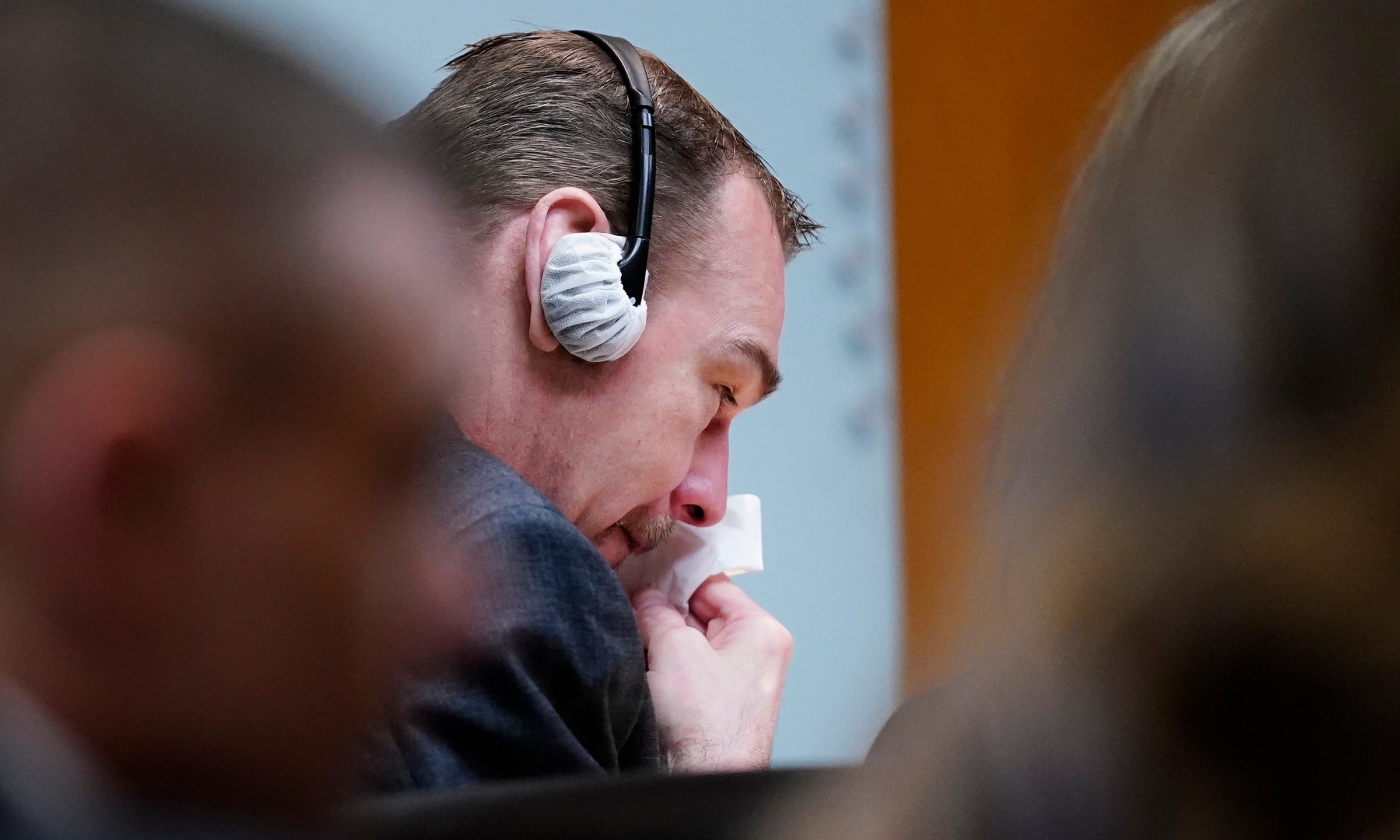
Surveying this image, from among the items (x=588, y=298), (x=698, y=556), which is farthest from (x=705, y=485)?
(x=588, y=298)

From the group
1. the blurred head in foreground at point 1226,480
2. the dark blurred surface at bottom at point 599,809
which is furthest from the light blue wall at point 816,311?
the blurred head in foreground at point 1226,480

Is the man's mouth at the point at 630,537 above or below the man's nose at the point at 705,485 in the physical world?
below

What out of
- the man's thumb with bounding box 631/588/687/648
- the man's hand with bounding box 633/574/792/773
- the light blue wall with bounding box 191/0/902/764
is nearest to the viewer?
the man's hand with bounding box 633/574/792/773

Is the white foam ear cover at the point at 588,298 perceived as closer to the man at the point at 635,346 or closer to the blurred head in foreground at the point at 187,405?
the man at the point at 635,346

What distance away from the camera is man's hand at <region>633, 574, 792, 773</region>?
132 centimetres

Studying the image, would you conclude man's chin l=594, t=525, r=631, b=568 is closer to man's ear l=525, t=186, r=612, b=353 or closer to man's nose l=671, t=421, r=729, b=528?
man's nose l=671, t=421, r=729, b=528

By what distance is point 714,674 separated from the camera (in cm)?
139

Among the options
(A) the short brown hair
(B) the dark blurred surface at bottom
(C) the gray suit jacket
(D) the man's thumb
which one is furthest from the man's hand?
(B) the dark blurred surface at bottom

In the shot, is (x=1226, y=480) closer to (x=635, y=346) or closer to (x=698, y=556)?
(x=635, y=346)

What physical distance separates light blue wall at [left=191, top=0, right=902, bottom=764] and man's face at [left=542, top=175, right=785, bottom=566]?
35.0 inches

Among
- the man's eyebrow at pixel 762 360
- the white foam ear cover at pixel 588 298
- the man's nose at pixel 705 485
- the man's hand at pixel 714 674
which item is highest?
the white foam ear cover at pixel 588 298

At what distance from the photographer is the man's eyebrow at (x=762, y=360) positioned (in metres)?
1.53

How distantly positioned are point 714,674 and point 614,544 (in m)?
0.23

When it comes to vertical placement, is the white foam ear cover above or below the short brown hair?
below
